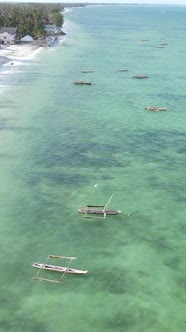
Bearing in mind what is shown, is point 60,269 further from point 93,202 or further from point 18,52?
point 18,52

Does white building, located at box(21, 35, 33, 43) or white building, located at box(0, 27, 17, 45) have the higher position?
white building, located at box(0, 27, 17, 45)

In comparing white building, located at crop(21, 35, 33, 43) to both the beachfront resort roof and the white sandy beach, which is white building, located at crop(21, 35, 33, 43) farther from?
the white sandy beach

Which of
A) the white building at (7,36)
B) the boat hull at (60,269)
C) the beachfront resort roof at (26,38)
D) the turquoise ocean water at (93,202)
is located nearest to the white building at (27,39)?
the beachfront resort roof at (26,38)

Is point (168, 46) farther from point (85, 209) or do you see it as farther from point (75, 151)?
point (85, 209)

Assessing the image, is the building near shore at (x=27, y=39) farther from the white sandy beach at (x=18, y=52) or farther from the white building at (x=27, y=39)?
the white sandy beach at (x=18, y=52)

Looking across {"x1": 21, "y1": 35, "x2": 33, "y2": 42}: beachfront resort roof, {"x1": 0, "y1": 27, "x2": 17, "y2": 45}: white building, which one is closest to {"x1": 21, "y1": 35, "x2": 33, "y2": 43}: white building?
{"x1": 21, "y1": 35, "x2": 33, "y2": 42}: beachfront resort roof

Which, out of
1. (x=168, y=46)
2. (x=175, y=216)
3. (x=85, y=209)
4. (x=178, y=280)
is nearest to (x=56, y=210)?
(x=85, y=209)

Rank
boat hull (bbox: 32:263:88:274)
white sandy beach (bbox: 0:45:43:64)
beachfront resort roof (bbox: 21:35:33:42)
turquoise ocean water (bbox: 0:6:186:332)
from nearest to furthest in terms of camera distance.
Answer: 1. turquoise ocean water (bbox: 0:6:186:332)
2. boat hull (bbox: 32:263:88:274)
3. white sandy beach (bbox: 0:45:43:64)
4. beachfront resort roof (bbox: 21:35:33:42)

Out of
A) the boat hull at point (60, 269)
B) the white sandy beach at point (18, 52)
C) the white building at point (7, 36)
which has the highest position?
the white building at point (7, 36)
